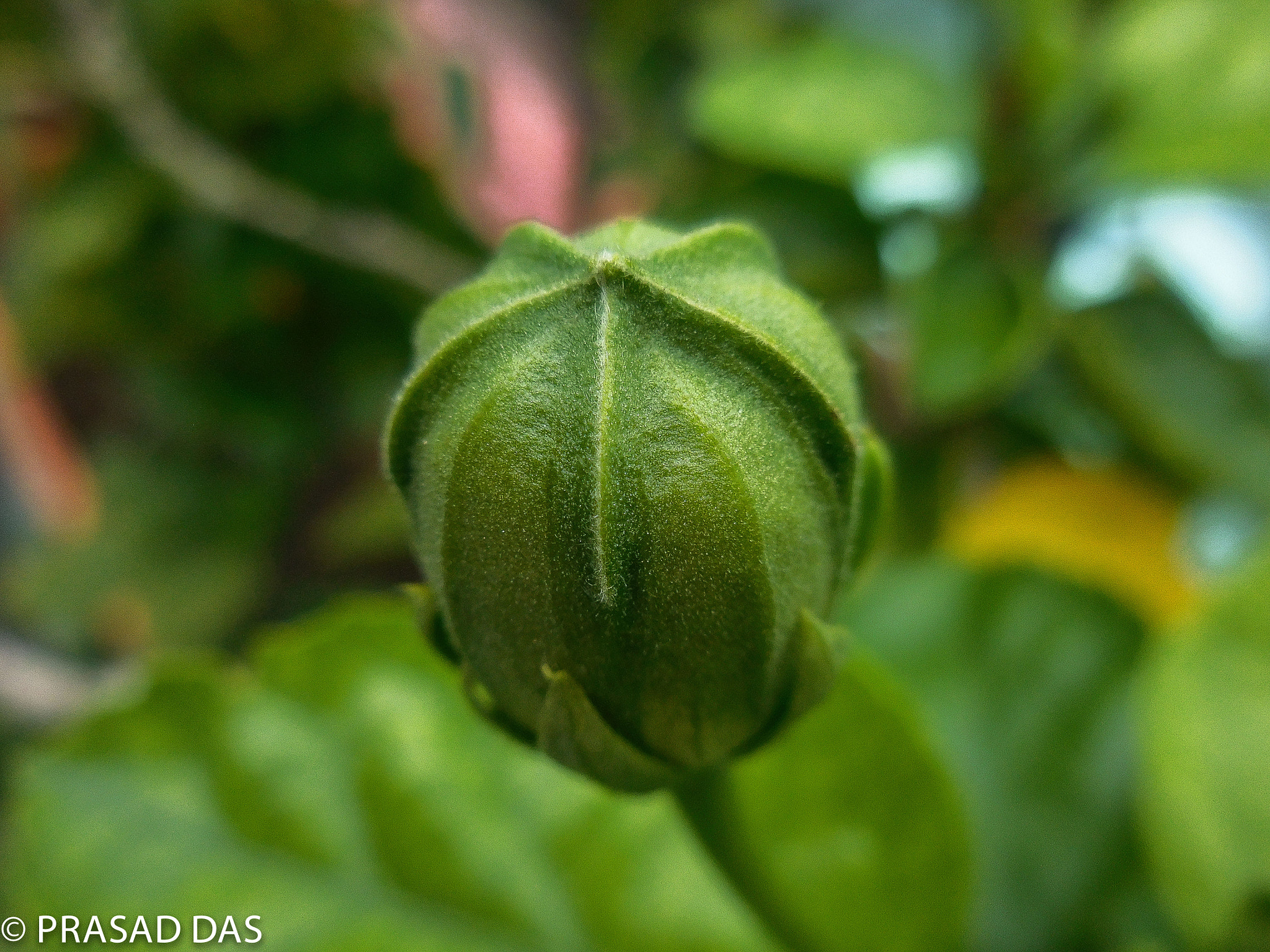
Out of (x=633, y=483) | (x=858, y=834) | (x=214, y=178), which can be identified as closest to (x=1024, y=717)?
(x=858, y=834)

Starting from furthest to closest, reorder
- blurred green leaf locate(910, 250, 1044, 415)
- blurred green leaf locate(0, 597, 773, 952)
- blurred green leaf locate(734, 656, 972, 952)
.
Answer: blurred green leaf locate(910, 250, 1044, 415)
blurred green leaf locate(0, 597, 773, 952)
blurred green leaf locate(734, 656, 972, 952)

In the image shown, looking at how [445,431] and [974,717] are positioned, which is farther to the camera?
[974,717]

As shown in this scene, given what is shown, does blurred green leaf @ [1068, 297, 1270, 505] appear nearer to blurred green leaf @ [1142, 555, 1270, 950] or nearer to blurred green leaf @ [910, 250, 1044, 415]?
blurred green leaf @ [910, 250, 1044, 415]

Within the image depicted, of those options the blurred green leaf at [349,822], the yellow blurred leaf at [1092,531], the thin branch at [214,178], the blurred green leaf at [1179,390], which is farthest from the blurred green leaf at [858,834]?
the thin branch at [214,178]

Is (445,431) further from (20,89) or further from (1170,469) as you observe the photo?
(20,89)

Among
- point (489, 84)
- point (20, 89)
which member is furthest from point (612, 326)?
point (489, 84)

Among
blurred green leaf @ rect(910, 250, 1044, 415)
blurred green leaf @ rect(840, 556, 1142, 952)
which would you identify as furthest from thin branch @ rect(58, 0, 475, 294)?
blurred green leaf @ rect(840, 556, 1142, 952)
